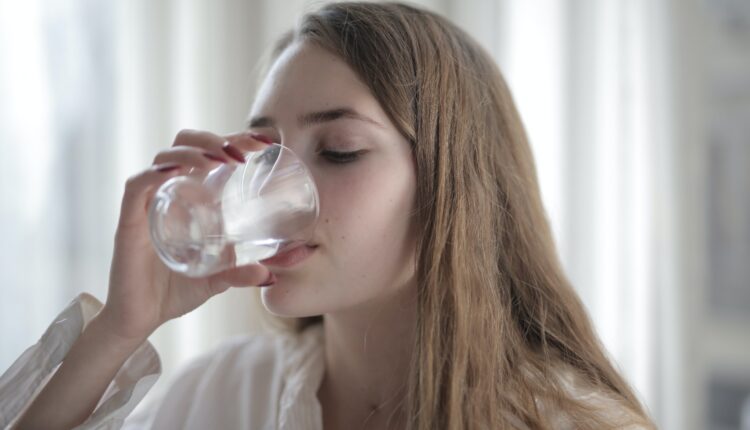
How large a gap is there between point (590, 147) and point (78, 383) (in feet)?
3.80

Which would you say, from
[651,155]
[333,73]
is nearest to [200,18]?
[333,73]

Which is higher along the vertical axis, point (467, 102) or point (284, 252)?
point (467, 102)

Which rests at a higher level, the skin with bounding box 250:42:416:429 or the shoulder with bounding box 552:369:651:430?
the skin with bounding box 250:42:416:429

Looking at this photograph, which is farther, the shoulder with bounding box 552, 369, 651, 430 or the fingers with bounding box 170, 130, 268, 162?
the shoulder with bounding box 552, 369, 651, 430

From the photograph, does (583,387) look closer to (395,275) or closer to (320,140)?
(395,275)

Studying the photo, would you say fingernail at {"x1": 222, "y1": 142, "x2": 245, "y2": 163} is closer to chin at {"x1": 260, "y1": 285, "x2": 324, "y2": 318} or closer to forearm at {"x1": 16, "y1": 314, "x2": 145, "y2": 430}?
chin at {"x1": 260, "y1": 285, "x2": 324, "y2": 318}

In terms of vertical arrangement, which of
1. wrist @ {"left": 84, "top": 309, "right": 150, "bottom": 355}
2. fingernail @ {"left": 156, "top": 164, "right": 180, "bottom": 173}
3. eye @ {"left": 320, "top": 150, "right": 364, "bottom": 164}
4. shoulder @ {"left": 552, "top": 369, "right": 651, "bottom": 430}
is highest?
fingernail @ {"left": 156, "top": 164, "right": 180, "bottom": 173}

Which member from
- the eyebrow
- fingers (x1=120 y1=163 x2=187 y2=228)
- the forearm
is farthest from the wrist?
the eyebrow

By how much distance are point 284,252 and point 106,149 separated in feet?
2.60

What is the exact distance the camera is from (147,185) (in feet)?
2.54

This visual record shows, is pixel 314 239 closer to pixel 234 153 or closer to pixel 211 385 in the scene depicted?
pixel 234 153

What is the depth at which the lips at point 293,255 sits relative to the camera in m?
0.82

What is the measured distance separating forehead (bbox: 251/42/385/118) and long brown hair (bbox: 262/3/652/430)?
0.02 metres

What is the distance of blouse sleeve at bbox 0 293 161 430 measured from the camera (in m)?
0.83
